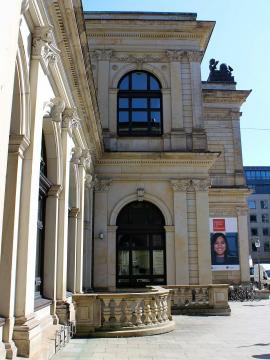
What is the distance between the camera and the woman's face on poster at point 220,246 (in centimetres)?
2652

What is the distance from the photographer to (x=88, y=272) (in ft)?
61.7

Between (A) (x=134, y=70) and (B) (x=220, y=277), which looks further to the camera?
(B) (x=220, y=277)

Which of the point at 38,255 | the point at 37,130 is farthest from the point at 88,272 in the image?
the point at 37,130

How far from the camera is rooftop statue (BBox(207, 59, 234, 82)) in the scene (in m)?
32.2

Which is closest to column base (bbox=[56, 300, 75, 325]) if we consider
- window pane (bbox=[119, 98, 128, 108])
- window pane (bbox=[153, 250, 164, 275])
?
window pane (bbox=[153, 250, 164, 275])

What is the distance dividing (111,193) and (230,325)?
9.10m

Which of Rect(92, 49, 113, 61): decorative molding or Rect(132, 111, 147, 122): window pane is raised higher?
Rect(92, 49, 113, 61): decorative molding

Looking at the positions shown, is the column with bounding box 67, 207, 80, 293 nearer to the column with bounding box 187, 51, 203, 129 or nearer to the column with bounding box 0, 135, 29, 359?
the column with bounding box 0, 135, 29, 359

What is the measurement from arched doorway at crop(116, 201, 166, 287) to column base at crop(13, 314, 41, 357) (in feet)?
44.5

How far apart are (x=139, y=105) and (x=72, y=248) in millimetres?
10486

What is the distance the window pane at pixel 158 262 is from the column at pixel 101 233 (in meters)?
2.22

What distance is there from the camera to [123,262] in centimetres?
2064

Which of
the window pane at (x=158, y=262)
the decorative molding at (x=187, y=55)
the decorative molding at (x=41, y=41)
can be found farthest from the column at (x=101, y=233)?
the decorative molding at (x=41, y=41)

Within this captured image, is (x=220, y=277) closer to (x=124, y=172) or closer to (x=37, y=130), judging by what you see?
(x=124, y=172)
